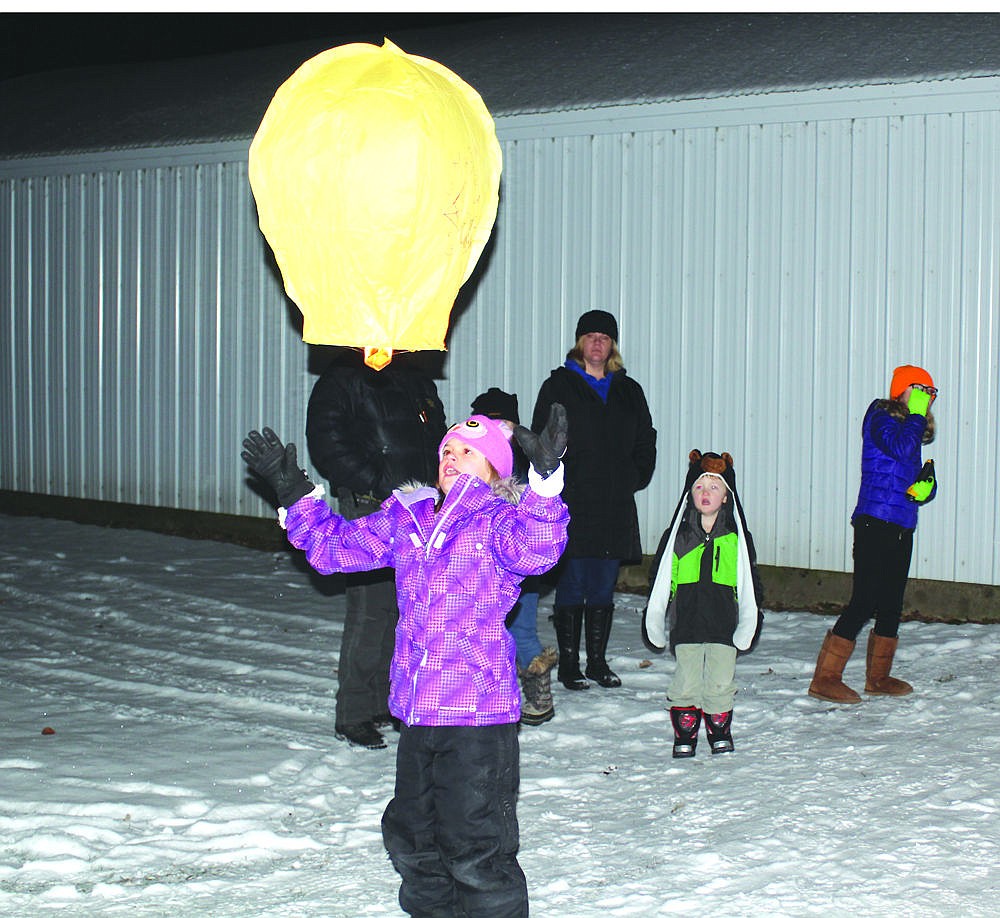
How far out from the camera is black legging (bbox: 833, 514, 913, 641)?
279 inches

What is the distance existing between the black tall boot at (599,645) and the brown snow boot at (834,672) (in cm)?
107

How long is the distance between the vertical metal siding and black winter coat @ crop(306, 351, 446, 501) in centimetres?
395

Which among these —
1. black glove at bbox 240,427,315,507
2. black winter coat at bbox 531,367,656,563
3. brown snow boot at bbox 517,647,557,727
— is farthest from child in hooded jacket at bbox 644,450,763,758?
black glove at bbox 240,427,315,507

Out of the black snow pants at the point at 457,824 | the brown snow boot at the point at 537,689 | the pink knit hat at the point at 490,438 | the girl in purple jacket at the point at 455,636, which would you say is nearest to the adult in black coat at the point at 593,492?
the brown snow boot at the point at 537,689

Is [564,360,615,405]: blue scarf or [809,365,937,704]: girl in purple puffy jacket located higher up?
[564,360,615,405]: blue scarf

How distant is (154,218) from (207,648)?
540 cm

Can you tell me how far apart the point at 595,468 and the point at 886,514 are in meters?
1.51

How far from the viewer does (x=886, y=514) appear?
7.04 m

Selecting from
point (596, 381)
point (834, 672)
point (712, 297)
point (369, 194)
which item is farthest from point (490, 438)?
point (712, 297)

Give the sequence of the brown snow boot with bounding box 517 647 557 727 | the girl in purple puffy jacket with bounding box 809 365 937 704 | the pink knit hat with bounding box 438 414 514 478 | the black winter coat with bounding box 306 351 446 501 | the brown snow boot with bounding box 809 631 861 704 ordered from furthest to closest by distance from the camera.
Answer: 1. the brown snow boot with bounding box 809 631 861 704
2. the girl in purple puffy jacket with bounding box 809 365 937 704
3. the brown snow boot with bounding box 517 647 557 727
4. the black winter coat with bounding box 306 351 446 501
5. the pink knit hat with bounding box 438 414 514 478

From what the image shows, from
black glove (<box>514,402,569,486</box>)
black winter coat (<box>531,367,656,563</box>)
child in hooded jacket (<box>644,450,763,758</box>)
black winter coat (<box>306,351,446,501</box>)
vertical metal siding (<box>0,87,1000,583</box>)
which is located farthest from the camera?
vertical metal siding (<box>0,87,1000,583</box>)

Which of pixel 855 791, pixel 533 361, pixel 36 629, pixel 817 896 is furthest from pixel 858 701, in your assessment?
pixel 36 629

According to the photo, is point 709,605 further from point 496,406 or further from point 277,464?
point 277,464

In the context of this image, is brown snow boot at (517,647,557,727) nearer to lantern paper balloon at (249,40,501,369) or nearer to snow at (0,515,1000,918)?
snow at (0,515,1000,918)
